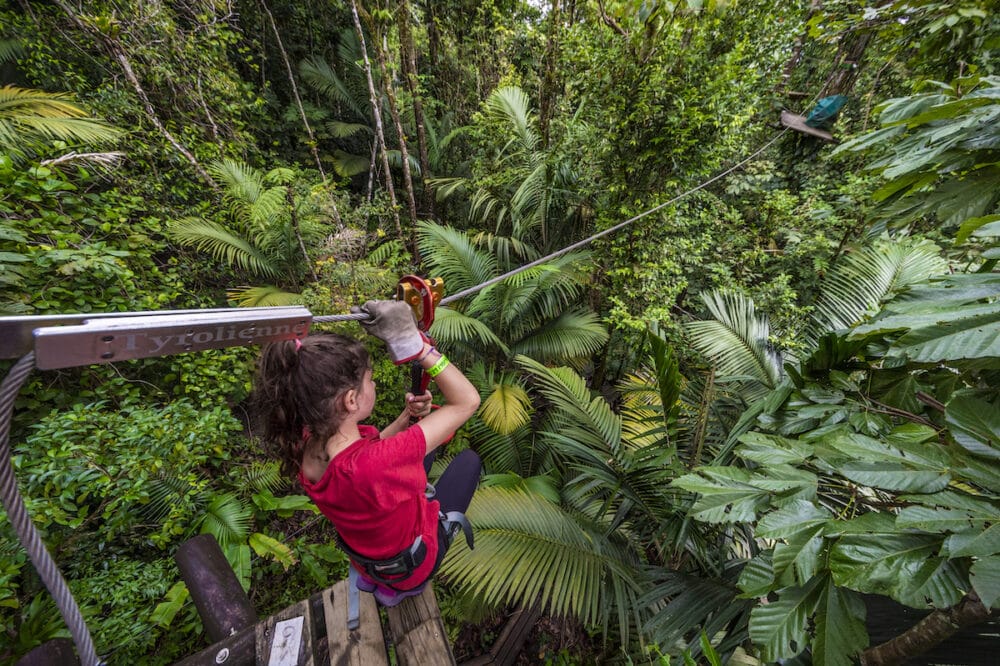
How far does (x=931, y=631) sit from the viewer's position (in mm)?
820

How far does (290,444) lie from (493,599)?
1.26 m

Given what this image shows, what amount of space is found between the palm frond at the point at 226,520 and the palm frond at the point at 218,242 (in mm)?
2195

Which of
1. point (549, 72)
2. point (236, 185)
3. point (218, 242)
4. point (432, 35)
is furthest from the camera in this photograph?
point (432, 35)

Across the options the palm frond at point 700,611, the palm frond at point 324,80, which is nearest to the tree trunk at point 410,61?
the palm frond at point 324,80

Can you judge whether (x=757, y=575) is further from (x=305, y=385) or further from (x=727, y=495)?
(x=305, y=385)

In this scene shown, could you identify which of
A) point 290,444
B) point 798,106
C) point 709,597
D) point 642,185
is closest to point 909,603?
point 709,597

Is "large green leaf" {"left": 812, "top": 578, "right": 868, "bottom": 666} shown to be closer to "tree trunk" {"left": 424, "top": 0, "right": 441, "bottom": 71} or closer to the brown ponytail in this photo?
the brown ponytail

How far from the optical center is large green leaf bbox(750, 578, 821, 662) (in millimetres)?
702

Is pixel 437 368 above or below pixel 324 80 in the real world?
below

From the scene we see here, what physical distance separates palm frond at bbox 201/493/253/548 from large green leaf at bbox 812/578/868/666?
2.42 metres

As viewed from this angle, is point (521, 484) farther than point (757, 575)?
Yes

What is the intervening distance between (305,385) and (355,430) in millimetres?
223

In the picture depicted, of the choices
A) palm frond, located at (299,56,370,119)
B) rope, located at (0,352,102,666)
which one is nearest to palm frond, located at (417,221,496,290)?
rope, located at (0,352,102,666)

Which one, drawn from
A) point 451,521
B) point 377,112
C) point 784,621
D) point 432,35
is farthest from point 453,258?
point 432,35
